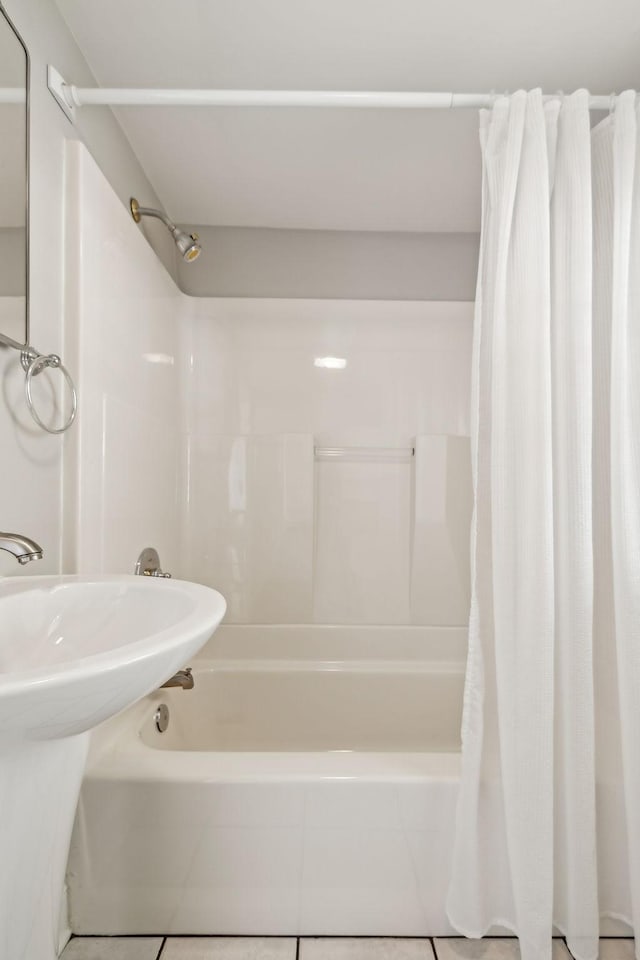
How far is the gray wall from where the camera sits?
2.51 meters

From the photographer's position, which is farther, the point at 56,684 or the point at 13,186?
the point at 13,186

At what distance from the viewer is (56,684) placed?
23.0 inches

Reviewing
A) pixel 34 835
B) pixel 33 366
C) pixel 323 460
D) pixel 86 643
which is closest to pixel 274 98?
pixel 33 366

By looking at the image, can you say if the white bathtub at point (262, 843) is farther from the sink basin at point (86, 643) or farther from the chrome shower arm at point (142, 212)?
the chrome shower arm at point (142, 212)

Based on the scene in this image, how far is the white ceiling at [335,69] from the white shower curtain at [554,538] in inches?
10.2

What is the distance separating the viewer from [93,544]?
4.79 feet

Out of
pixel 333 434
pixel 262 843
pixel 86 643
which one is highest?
pixel 333 434

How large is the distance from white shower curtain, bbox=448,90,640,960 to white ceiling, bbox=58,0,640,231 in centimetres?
26

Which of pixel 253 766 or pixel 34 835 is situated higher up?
pixel 34 835

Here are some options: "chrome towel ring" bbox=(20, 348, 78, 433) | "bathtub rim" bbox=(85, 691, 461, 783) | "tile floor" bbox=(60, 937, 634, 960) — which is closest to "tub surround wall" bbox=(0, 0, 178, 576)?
"chrome towel ring" bbox=(20, 348, 78, 433)

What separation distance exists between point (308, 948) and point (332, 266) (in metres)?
2.33

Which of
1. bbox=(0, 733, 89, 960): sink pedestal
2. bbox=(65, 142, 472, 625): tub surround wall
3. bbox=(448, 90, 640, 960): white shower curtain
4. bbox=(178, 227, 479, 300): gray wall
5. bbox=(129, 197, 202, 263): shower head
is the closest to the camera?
bbox=(0, 733, 89, 960): sink pedestal

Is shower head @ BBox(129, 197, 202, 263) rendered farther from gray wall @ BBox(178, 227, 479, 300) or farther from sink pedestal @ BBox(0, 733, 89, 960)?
sink pedestal @ BBox(0, 733, 89, 960)

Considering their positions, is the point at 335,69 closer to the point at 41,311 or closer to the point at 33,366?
the point at 41,311
